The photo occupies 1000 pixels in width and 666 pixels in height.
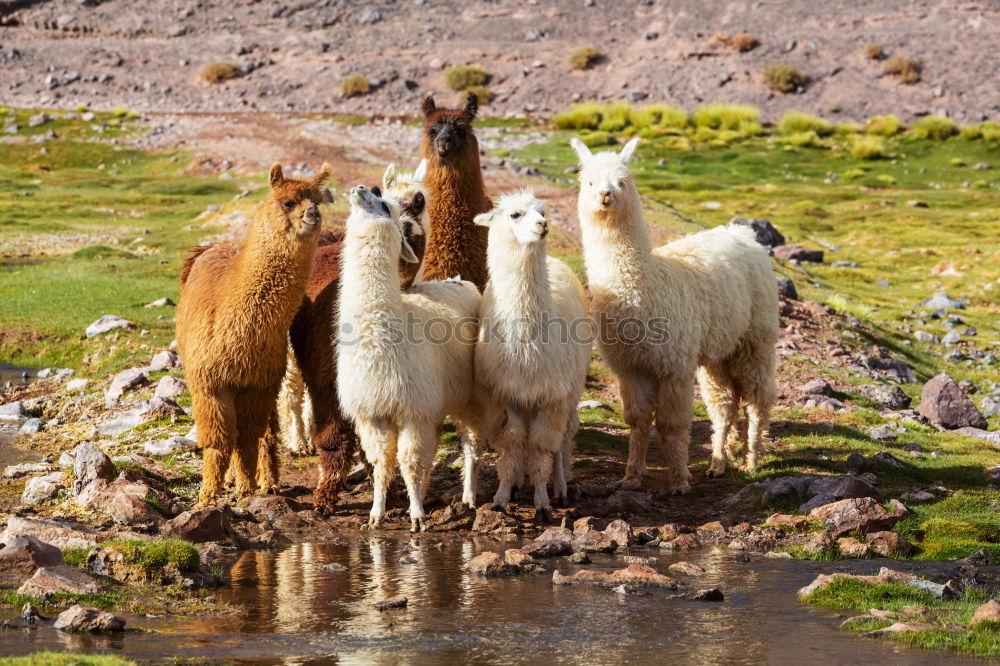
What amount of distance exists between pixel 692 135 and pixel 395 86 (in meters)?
15.1

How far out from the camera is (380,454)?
348 inches

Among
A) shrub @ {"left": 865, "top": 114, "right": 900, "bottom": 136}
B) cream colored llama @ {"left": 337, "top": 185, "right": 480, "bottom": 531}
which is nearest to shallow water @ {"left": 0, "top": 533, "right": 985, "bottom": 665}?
cream colored llama @ {"left": 337, "top": 185, "right": 480, "bottom": 531}

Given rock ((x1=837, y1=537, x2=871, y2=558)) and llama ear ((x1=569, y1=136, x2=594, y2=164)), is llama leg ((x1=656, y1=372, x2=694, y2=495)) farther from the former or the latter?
llama ear ((x1=569, y1=136, x2=594, y2=164))

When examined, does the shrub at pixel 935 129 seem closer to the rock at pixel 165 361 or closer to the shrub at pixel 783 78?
the shrub at pixel 783 78

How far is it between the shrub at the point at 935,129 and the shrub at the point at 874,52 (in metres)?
8.46

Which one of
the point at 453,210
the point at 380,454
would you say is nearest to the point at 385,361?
the point at 380,454

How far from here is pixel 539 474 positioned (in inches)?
369

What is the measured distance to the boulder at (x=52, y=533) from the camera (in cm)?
763

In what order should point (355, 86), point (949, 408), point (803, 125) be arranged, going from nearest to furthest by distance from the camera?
point (949, 408) → point (803, 125) → point (355, 86)

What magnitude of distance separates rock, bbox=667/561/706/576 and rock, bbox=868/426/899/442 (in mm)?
5191

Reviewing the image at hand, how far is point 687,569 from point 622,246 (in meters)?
3.39

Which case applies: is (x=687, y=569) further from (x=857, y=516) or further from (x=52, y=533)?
(x=52, y=533)

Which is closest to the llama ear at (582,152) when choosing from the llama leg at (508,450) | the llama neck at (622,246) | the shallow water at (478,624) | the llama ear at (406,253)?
the llama neck at (622,246)

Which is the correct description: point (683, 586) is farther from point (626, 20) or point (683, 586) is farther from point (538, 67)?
point (626, 20)
